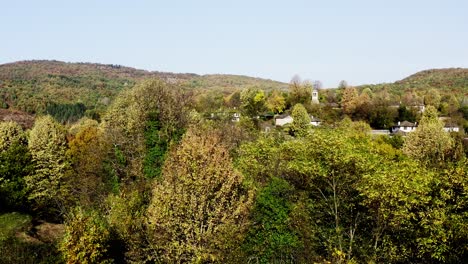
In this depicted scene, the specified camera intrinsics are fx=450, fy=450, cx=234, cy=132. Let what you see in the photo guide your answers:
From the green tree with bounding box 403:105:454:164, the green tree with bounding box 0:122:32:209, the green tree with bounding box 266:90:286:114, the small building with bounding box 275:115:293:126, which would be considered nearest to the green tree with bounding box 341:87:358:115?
the small building with bounding box 275:115:293:126

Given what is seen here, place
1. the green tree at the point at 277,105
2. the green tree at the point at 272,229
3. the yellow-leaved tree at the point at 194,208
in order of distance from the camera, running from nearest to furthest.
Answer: the yellow-leaved tree at the point at 194,208
the green tree at the point at 272,229
the green tree at the point at 277,105

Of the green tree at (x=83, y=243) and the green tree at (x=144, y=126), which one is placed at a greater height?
the green tree at (x=144, y=126)

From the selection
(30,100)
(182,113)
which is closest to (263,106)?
(182,113)

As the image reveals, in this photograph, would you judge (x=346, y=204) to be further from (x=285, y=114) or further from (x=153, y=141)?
(x=285, y=114)

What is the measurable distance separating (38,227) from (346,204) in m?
26.8

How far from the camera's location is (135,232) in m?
24.0

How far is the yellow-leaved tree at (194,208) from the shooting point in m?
20.6

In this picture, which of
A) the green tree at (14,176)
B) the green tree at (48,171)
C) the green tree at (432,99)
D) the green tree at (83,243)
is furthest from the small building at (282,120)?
the green tree at (83,243)

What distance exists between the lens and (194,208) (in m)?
21.0

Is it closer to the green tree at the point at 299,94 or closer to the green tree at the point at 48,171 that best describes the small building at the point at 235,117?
the green tree at the point at 299,94

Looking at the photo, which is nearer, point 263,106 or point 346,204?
point 346,204

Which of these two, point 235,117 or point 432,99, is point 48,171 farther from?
point 432,99

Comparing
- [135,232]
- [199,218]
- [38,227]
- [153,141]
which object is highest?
[153,141]

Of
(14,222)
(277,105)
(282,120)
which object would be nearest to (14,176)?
(14,222)
